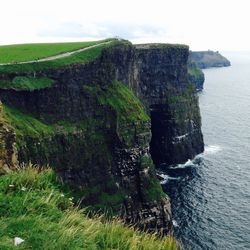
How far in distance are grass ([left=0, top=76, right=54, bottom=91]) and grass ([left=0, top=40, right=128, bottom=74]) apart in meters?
1.51

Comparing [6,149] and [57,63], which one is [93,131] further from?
[6,149]

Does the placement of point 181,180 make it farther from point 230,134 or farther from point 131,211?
point 230,134

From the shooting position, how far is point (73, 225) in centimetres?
1744

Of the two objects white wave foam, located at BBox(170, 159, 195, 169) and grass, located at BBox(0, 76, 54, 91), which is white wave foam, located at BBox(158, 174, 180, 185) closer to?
white wave foam, located at BBox(170, 159, 195, 169)

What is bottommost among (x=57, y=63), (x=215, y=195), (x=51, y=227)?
(x=215, y=195)

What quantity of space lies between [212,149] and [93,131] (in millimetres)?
66202

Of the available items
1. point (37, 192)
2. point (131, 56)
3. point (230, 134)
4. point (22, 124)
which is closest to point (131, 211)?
point (22, 124)

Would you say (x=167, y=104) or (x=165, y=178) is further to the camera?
(x=167, y=104)

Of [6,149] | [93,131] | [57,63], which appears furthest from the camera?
[93,131]

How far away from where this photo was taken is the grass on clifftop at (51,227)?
1561cm

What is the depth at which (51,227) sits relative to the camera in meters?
16.6

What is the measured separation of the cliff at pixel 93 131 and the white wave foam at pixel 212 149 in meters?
48.5

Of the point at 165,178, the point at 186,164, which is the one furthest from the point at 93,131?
the point at 186,164

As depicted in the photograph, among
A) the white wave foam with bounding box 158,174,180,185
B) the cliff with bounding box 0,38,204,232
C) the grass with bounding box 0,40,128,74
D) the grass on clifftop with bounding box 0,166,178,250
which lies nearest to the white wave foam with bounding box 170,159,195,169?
the white wave foam with bounding box 158,174,180,185
